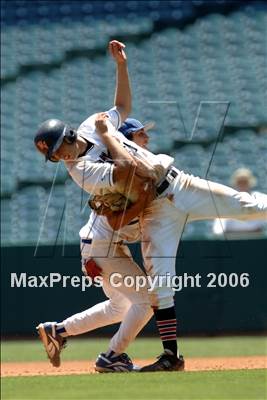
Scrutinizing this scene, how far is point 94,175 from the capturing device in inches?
203

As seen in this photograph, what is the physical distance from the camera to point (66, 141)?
5262mm

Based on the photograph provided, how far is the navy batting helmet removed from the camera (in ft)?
17.2

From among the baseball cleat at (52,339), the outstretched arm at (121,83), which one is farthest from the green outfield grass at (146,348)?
the outstretched arm at (121,83)

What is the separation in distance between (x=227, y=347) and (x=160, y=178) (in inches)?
146

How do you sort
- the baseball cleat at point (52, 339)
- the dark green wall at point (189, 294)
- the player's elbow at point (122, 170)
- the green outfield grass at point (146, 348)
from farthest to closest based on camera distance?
the dark green wall at point (189, 294)
the green outfield grass at point (146, 348)
the baseball cleat at point (52, 339)
the player's elbow at point (122, 170)

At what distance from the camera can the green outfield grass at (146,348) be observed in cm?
820

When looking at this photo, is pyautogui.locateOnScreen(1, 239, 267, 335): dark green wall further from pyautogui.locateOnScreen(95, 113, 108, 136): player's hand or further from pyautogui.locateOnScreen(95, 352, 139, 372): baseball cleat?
pyautogui.locateOnScreen(95, 113, 108, 136): player's hand

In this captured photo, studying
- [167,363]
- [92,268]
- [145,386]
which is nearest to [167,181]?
[92,268]

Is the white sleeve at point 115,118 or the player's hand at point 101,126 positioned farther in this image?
the white sleeve at point 115,118

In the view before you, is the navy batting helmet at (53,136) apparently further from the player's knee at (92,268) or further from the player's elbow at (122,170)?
the player's knee at (92,268)

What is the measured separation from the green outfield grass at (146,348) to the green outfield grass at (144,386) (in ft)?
9.97

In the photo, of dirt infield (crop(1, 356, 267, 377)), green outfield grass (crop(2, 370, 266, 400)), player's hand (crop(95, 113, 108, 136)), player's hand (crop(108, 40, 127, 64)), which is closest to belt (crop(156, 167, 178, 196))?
player's hand (crop(95, 113, 108, 136))

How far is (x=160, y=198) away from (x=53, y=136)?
69 cm

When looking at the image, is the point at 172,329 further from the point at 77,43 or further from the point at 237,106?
the point at 77,43
